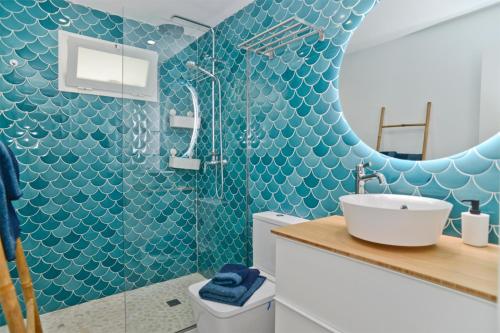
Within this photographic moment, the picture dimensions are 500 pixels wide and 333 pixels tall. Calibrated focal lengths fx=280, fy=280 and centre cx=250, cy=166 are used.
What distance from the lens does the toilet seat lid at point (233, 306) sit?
142 cm

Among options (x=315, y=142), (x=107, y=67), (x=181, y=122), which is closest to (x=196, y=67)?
(x=181, y=122)

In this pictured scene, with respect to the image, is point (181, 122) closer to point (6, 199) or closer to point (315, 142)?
point (315, 142)

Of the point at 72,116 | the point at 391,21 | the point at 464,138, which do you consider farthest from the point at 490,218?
the point at 72,116

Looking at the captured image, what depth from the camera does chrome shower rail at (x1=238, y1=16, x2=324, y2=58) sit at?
167cm

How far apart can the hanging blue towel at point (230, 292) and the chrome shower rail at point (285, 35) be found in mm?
1496

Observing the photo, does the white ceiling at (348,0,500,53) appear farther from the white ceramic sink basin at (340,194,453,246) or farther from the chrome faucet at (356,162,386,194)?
the white ceramic sink basin at (340,194,453,246)

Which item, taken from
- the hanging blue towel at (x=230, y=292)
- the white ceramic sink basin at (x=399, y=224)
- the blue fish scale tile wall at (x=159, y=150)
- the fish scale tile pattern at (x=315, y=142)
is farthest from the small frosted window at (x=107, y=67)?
the white ceramic sink basin at (x=399, y=224)

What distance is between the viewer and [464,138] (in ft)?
3.90

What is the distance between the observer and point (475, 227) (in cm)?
104

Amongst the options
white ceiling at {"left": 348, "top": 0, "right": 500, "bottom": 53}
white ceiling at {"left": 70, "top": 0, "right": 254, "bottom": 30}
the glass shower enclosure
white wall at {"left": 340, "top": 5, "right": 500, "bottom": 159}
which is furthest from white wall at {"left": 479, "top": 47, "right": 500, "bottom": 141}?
white ceiling at {"left": 70, "top": 0, "right": 254, "bottom": 30}

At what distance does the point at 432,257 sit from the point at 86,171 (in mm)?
2440

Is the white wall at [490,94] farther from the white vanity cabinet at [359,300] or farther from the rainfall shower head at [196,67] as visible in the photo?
the rainfall shower head at [196,67]

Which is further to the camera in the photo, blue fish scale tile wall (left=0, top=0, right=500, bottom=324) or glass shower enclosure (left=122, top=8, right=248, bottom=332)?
glass shower enclosure (left=122, top=8, right=248, bottom=332)

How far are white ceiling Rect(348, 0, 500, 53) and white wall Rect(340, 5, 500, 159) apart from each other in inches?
1.1
